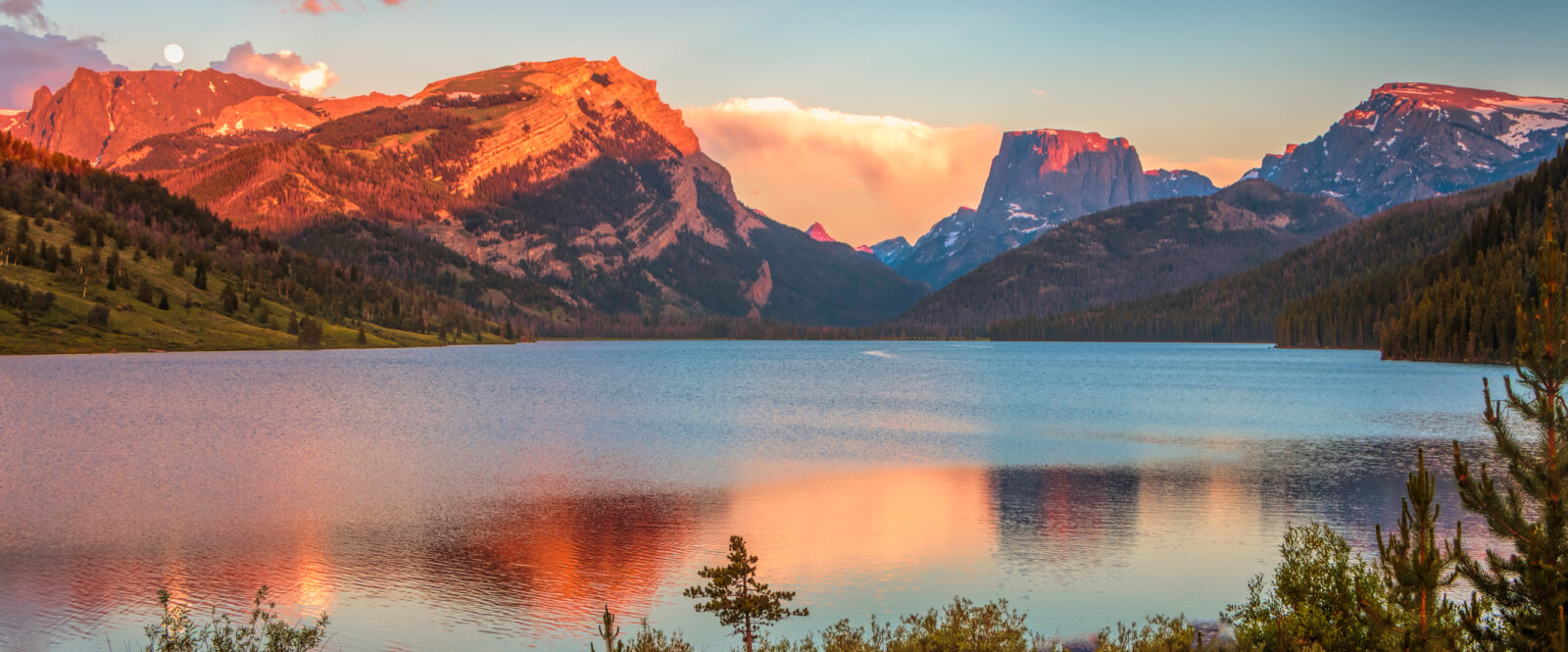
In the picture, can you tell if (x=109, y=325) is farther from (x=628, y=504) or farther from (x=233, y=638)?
(x=233, y=638)

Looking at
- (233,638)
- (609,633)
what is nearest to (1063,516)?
(609,633)

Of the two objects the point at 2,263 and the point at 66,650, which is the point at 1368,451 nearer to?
the point at 66,650

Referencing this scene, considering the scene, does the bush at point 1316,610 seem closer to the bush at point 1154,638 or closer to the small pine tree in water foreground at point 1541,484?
the bush at point 1154,638

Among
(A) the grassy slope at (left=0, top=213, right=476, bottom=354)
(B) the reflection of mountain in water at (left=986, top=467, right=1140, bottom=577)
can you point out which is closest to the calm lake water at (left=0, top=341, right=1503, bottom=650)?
(B) the reflection of mountain in water at (left=986, top=467, right=1140, bottom=577)

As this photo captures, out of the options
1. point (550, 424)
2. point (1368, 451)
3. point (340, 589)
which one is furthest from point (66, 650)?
point (1368, 451)

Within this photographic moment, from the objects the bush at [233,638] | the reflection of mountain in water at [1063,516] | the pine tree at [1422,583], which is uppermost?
the pine tree at [1422,583]

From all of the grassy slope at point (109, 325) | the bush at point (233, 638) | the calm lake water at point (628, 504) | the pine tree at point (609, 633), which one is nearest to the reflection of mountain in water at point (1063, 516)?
the calm lake water at point (628, 504)

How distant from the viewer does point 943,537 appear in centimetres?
3638

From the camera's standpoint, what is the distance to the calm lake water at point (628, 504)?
90.6 feet

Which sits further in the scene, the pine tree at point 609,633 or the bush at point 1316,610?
the bush at point 1316,610

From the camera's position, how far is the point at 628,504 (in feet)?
138

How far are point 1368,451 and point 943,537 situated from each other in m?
39.1

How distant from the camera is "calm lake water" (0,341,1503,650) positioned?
27625 mm

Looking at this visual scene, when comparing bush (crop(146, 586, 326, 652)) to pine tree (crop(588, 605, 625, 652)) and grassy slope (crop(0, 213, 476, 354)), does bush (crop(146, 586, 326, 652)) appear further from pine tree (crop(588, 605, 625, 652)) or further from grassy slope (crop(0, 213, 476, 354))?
grassy slope (crop(0, 213, 476, 354))
